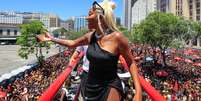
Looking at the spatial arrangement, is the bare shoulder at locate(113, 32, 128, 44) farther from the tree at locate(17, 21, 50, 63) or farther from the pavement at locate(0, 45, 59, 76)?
the tree at locate(17, 21, 50, 63)

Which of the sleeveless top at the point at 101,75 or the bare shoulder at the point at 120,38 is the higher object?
the bare shoulder at the point at 120,38

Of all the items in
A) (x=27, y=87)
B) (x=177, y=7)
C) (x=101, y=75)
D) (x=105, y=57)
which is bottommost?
(x=27, y=87)

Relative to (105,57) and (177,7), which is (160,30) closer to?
(105,57)

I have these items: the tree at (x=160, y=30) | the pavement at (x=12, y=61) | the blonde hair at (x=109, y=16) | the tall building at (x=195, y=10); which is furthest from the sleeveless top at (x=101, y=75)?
the tall building at (x=195, y=10)

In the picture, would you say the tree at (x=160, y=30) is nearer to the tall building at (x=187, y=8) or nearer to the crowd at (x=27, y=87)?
the crowd at (x=27, y=87)

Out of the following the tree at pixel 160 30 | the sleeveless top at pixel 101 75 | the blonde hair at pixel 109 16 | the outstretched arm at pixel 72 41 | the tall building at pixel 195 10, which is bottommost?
the sleeveless top at pixel 101 75

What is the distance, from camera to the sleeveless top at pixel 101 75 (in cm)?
292

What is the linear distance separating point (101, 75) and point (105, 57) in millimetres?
126

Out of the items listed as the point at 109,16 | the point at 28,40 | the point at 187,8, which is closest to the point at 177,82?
the point at 109,16

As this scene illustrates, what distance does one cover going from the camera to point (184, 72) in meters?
32.6

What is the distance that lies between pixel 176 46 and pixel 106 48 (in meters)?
42.8

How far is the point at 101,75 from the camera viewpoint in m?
2.95

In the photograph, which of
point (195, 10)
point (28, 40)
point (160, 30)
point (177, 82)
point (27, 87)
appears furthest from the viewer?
point (195, 10)

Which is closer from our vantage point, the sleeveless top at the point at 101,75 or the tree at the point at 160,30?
the sleeveless top at the point at 101,75
